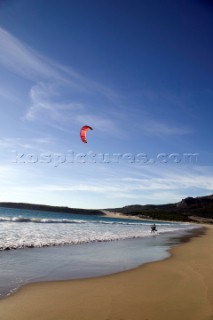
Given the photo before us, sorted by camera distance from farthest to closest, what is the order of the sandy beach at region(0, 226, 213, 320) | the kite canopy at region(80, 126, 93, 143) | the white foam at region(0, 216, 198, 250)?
the kite canopy at region(80, 126, 93, 143)
the white foam at region(0, 216, 198, 250)
the sandy beach at region(0, 226, 213, 320)

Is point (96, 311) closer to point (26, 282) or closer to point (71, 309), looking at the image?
point (71, 309)

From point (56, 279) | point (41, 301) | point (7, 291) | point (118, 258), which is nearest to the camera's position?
point (41, 301)

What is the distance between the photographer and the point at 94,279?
29.3 ft

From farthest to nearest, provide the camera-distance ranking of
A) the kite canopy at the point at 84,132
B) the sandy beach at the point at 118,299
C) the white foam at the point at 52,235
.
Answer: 1. the kite canopy at the point at 84,132
2. the white foam at the point at 52,235
3. the sandy beach at the point at 118,299

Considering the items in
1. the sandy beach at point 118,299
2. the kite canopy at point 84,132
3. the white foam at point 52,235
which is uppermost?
the kite canopy at point 84,132

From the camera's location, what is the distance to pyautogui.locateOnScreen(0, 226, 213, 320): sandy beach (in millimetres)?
5895

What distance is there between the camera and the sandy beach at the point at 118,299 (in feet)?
19.3

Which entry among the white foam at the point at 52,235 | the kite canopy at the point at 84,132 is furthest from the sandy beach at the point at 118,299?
the kite canopy at the point at 84,132

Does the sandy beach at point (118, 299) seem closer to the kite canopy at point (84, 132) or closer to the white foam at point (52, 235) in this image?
the white foam at point (52, 235)

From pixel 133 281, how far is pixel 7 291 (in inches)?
133

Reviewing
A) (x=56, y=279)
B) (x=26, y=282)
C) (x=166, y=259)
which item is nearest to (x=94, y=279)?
(x=56, y=279)

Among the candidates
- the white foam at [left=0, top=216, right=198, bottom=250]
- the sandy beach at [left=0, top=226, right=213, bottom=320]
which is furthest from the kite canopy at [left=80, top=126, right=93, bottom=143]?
the sandy beach at [left=0, top=226, right=213, bottom=320]

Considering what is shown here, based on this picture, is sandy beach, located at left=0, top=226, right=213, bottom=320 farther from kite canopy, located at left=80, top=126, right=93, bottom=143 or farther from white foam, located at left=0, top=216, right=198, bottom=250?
kite canopy, located at left=80, top=126, right=93, bottom=143

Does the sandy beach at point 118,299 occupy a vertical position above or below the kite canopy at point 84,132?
below
